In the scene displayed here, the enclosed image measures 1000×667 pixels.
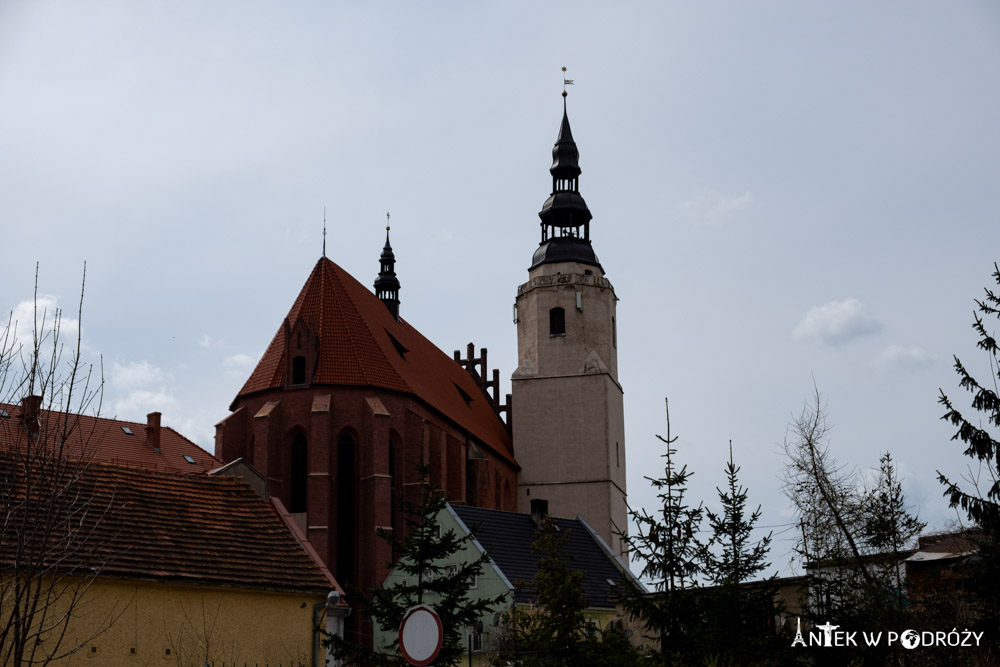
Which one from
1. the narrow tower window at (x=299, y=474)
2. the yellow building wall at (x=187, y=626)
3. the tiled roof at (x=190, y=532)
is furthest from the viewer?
the narrow tower window at (x=299, y=474)

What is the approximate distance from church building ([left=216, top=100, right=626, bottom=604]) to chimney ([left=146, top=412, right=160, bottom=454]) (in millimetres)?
2100

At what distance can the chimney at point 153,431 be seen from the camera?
42594 mm

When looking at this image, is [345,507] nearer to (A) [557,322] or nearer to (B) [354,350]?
(B) [354,350]

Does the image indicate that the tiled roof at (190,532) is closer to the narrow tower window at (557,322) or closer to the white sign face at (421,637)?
the white sign face at (421,637)

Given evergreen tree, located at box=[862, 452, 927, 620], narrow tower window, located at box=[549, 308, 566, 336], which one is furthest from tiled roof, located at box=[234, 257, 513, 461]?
evergreen tree, located at box=[862, 452, 927, 620]

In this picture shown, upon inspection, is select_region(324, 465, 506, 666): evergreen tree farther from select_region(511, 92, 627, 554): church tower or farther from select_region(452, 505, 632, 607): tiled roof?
select_region(511, 92, 627, 554): church tower

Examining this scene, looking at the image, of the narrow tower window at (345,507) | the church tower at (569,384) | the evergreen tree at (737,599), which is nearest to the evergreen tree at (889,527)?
the evergreen tree at (737,599)

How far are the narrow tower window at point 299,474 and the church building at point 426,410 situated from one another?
47 mm

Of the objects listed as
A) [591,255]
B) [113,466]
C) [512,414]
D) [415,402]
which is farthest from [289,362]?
[113,466]

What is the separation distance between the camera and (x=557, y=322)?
185 feet

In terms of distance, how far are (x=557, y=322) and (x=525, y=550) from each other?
22.1m

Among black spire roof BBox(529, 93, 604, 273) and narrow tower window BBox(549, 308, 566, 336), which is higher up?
black spire roof BBox(529, 93, 604, 273)

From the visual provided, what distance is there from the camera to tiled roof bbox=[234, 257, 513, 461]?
1708 inches

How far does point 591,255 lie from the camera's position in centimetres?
5762
